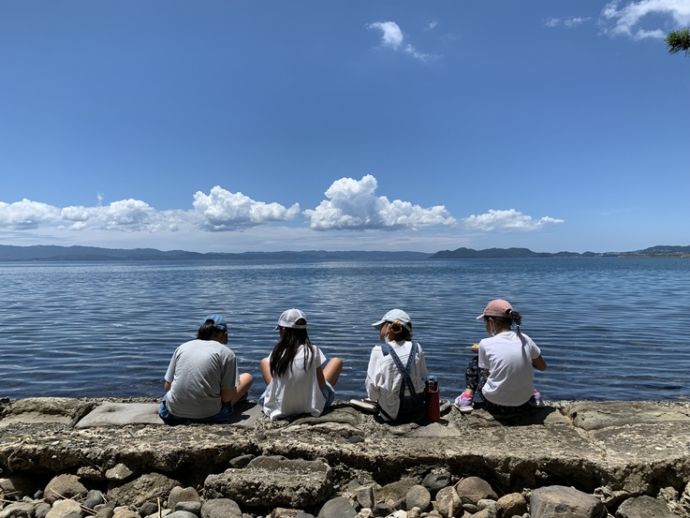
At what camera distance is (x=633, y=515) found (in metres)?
4.36

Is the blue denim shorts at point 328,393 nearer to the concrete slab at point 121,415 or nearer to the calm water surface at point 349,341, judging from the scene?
the concrete slab at point 121,415

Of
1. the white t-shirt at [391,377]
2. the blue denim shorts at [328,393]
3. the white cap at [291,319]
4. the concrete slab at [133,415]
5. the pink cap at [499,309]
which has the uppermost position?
the pink cap at [499,309]

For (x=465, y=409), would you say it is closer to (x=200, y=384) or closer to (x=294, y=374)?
(x=294, y=374)

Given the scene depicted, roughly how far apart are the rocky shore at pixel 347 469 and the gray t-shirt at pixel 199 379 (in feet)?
0.94

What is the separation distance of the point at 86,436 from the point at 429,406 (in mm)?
3711

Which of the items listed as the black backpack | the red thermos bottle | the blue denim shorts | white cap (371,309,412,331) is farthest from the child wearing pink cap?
the blue denim shorts

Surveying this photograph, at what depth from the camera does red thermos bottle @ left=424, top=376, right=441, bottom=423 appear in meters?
5.90

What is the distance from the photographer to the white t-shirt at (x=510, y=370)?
6.00 metres

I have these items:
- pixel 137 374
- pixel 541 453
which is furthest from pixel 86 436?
pixel 137 374

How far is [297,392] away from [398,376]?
121cm

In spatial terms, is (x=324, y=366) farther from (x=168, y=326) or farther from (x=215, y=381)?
(x=168, y=326)

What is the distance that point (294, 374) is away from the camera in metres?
6.02

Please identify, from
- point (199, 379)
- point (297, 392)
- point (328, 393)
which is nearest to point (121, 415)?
point (199, 379)

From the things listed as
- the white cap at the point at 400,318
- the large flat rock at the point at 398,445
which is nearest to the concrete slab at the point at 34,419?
the large flat rock at the point at 398,445
